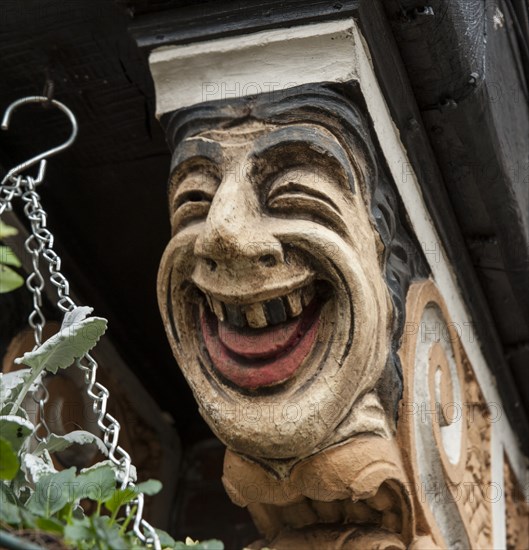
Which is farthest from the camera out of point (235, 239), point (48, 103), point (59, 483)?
point (48, 103)

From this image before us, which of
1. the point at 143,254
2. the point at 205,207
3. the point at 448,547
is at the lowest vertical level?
the point at 448,547

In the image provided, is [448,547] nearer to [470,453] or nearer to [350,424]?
[470,453]

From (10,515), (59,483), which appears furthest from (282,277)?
(10,515)

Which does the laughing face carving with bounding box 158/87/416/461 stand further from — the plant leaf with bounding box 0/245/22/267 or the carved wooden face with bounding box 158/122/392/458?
the plant leaf with bounding box 0/245/22/267

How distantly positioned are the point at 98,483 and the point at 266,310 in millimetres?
553

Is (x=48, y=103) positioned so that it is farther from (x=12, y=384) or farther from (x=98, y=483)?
(x=98, y=483)

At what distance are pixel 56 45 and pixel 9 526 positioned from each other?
1.15m

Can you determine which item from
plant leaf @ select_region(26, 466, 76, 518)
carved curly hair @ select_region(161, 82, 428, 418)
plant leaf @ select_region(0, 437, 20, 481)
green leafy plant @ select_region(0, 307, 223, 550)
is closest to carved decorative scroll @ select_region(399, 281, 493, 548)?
carved curly hair @ select_region(161, 82, 428, 418)

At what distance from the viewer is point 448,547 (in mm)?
2283

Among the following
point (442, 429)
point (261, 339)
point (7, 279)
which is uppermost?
point (7, 279)

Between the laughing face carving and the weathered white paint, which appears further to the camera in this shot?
the weathered white paint

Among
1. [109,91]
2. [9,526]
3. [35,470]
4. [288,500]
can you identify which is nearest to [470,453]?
[288,500]

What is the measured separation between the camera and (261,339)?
199 cm

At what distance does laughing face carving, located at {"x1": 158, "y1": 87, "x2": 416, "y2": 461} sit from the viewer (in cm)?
194
